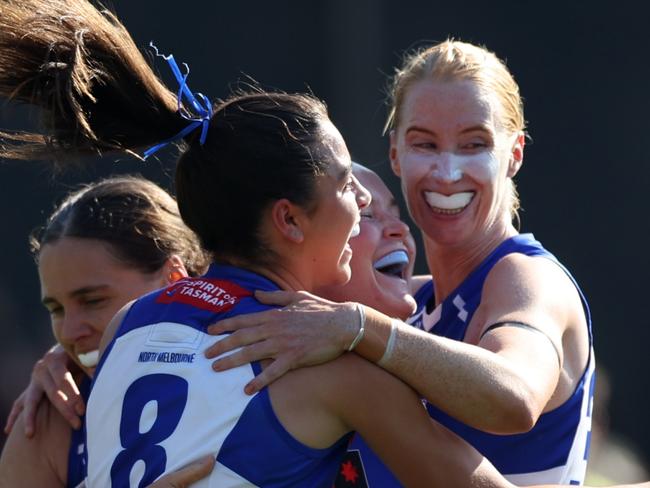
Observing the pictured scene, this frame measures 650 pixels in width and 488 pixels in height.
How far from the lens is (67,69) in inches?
105

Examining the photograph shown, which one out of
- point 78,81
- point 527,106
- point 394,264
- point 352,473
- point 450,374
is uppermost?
point 78,81

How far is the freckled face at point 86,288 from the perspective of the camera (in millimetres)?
3215

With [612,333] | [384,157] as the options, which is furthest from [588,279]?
[384,157]

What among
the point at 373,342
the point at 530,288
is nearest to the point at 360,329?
the point at 373,342

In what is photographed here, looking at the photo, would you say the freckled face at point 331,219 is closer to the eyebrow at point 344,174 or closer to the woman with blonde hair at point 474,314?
the eyebrow at point 344,174

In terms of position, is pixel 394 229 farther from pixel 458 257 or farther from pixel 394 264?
pixel 458 257

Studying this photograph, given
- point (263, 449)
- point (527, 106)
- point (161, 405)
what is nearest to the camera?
point (263, 449)

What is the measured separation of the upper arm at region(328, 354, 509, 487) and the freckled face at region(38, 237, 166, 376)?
105cm

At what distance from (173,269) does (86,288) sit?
257 millimetres

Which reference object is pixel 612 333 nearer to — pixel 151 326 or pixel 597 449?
pixel 597 449

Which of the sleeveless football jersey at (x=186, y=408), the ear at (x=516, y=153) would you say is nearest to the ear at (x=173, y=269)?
the sleeveless football jersey at (x=186, y=408)

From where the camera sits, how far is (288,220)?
2.63 meters

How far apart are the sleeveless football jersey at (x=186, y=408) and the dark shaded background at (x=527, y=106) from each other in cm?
416

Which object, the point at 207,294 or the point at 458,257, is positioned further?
the point at 458,257
